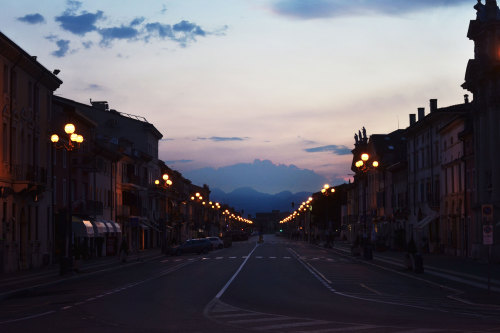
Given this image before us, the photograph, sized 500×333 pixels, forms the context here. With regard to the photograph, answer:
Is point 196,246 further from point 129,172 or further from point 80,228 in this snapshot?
point 80,228

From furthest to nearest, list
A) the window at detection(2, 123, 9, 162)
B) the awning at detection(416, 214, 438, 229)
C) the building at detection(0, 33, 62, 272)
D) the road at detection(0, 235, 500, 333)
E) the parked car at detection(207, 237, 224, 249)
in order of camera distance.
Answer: the parked car at detection(207, 237, 224, 249) < the awning at detection(416, 214, 438, 229) < the building at detection(0, 33, 62, 272) < the window at detection(2, 123, 9, 162) < the road at detection(0, 235, 500, 333)

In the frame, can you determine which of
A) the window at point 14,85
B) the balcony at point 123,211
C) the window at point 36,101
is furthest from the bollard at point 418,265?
the balcony at point 123,211

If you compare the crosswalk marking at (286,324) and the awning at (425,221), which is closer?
the crosswalk marking at (286,324)

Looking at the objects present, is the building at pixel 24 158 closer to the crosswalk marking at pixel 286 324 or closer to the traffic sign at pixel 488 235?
the traffic sign at pixel 488 235

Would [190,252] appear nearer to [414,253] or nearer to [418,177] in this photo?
[418,177]

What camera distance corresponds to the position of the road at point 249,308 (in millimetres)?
16484

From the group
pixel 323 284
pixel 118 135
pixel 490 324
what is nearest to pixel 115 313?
pixel 490 324

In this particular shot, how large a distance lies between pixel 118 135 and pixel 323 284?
7371 cm

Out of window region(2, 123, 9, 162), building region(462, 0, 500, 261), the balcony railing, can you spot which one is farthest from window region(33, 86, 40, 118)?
building region(462, 0, 500, 261)

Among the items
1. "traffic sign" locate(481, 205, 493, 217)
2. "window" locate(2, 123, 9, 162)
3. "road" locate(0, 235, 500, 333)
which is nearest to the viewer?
"road" locate(0, 235, 500, 333)

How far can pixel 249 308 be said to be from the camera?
68.4 ft

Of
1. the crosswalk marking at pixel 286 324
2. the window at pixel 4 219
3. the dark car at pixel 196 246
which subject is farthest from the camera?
the dark car at pixel 196 246

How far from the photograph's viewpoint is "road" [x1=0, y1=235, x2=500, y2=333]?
16.5 m

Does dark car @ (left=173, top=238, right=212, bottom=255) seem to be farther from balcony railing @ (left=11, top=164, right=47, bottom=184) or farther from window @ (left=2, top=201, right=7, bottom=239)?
window @ (left=2, top=201, right=7, bottom=239)
